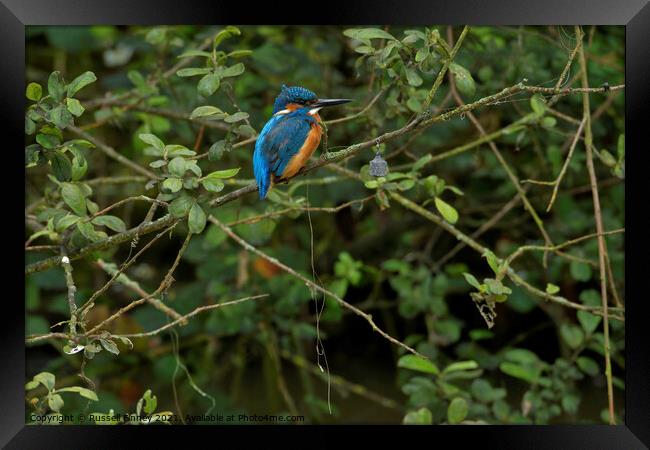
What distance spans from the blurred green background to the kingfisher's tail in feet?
1.20

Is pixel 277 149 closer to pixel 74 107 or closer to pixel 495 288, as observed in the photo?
pixel 74 107

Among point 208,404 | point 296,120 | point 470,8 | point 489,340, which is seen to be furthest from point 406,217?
point 470,8

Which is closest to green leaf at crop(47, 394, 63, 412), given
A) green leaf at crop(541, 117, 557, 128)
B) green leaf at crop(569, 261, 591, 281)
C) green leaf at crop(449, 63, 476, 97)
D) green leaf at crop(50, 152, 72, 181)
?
green leaf at crop(50, 152, 72, 181)

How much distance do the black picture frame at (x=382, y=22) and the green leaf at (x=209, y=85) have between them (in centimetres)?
26

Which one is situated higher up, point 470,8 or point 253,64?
point 253,64

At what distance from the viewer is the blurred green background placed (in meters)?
2.51

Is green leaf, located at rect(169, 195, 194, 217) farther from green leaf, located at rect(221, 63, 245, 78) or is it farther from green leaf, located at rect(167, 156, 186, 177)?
green leaf, located at rect(221, 63, 245, 78)

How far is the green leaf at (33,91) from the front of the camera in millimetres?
1568

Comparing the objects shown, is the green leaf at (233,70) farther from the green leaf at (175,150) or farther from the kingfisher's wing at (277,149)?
the green leaf at (175,150)

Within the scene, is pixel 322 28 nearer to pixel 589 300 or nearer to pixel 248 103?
pixel 248 103

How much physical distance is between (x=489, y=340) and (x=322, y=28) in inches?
65.6

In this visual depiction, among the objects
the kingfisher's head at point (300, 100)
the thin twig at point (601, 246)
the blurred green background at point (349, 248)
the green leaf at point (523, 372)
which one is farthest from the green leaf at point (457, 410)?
the kingfisher's head at point (300, 100)

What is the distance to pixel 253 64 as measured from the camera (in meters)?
2.91

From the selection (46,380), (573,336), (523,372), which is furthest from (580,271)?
(46,380)
